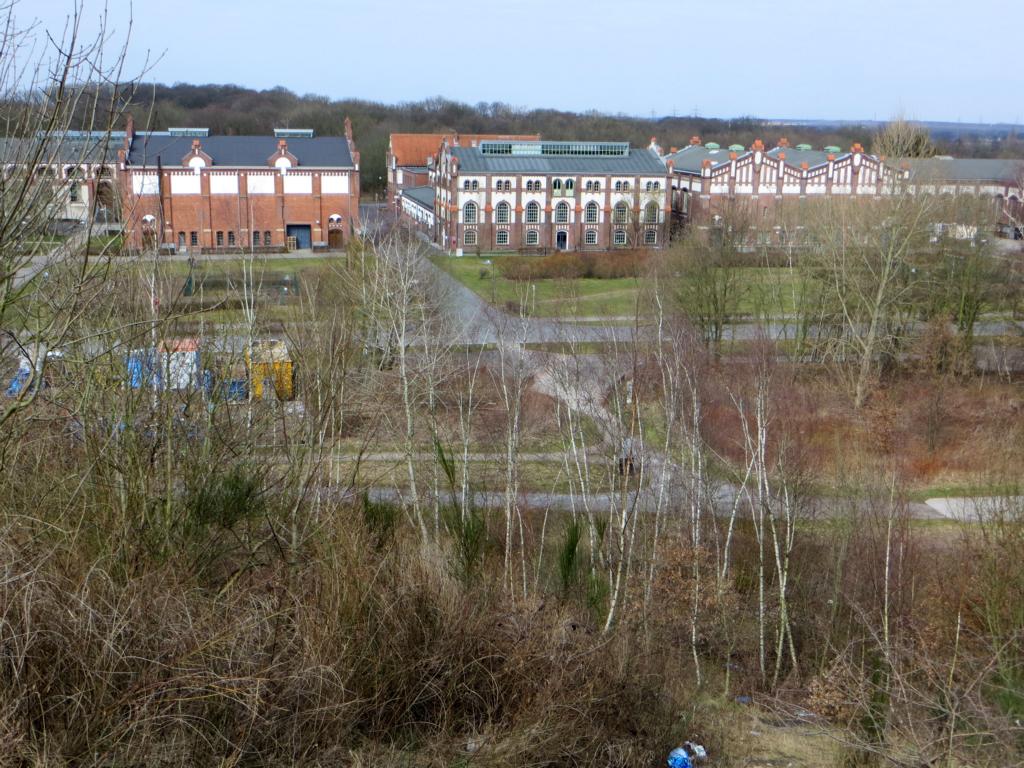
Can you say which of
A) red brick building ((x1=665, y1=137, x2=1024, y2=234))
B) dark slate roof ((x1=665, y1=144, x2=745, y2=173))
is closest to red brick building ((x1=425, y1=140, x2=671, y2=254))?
red brick building ((x1=665, y1=137, x2=1024, y2=234))

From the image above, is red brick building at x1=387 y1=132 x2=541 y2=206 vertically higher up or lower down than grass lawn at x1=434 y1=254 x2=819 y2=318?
higher up

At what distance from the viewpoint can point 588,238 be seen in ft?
173

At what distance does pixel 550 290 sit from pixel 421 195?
24.3 m

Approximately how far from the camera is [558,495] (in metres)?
19.1

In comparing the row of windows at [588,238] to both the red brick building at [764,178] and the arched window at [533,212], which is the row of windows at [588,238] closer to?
the arched window at [533,212]

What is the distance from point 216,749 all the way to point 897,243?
82.8 ft

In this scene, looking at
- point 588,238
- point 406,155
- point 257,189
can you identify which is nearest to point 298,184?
point 257,189

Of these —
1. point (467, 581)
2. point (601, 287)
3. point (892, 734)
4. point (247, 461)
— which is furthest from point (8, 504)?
point (601, 287)

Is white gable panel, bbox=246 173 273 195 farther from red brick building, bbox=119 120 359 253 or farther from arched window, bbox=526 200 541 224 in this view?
arched window, bbox=526 200 541 224

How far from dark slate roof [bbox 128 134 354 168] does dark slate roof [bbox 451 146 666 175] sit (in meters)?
6.38

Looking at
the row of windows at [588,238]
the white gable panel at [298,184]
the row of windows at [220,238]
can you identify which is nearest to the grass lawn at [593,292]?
the row of windows at [588,238]

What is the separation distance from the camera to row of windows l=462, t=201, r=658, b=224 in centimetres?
5134

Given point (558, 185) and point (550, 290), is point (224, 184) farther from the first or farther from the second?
point (550, 290)

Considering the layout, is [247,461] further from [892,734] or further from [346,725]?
[892,734]
